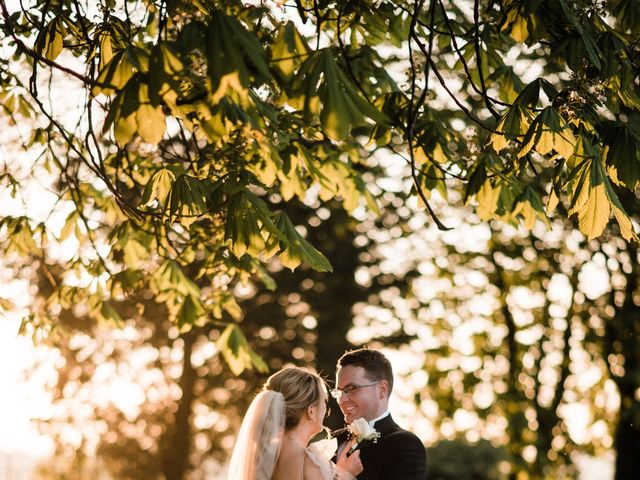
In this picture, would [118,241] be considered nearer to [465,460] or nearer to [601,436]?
[465,460]

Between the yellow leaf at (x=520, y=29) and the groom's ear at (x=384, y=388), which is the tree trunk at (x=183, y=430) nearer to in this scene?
the groom's ear at (x=384, y=388)

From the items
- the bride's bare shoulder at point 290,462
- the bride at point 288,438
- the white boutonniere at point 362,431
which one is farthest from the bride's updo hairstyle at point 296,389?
the white boutonniere at point 362,431

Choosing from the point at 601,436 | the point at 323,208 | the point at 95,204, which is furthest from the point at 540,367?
the point at 95,204

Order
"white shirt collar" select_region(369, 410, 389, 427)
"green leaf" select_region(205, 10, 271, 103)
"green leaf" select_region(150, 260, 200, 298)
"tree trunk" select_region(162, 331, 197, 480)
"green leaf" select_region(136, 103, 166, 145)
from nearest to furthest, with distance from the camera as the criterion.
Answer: "green leaf" select_region(205, 10, 271, 103) < "green leaf" select_region(136, 103, 166, 145) < "white shirt collar" select_region(369, 410, 389, 427) < "green leaf" select_region(150, 260, 200, 298) < "tree trunk" select_region(162, 331, 197, 480)

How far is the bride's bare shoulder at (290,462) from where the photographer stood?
18.4ft

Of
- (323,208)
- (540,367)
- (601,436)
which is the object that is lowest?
(601,436)

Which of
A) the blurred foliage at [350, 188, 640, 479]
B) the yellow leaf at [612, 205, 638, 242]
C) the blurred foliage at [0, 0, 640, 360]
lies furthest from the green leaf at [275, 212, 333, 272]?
the blurred foliage at [350, 188, 640, 479]

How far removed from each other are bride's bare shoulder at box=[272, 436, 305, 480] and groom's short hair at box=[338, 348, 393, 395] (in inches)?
27.1

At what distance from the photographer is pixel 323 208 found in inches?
814

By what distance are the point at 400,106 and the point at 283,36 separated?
2.38 meters

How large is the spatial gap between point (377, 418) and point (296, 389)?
608mm

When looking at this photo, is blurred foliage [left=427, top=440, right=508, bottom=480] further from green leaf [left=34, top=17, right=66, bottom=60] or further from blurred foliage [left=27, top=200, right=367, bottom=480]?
green leaf [left=34, top=17, right=66, bottom=60]

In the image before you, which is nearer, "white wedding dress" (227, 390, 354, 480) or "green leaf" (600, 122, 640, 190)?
"green leaf" (600, 122, 640, 190)

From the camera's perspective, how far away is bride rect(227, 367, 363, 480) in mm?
5625
